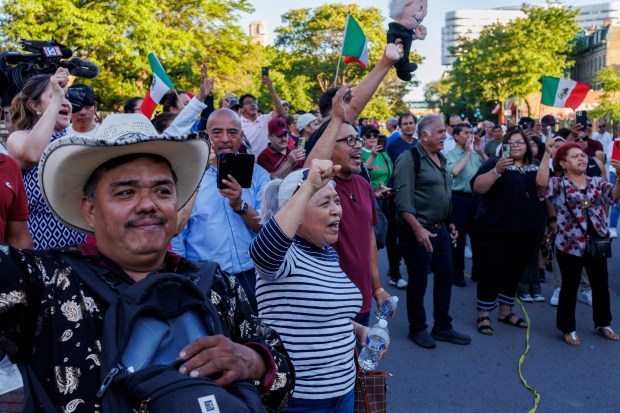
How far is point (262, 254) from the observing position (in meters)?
2.62

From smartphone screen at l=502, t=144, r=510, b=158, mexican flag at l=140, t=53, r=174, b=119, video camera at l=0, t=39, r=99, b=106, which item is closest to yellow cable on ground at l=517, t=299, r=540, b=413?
smartphone screen at l=502, t=144, r=510, b=158

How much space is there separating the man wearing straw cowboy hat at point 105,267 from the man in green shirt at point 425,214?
12.9 ft

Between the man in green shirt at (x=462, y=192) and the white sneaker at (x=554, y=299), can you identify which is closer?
the white sneaker at (x=554, y=299)

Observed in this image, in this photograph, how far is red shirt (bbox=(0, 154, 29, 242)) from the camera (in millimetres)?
2939

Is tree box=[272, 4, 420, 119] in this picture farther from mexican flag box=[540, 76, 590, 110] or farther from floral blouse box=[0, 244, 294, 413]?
floral blouse box=[0, 244, 294, 413]

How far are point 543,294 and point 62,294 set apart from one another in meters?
7.36

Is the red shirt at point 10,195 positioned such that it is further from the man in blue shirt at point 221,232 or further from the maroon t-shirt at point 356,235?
the maroon t-shirt at point 356,235

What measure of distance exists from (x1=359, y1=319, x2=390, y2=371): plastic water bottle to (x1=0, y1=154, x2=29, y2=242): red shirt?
1.90 metres

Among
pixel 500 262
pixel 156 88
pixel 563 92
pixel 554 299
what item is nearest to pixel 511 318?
pixel 500 262

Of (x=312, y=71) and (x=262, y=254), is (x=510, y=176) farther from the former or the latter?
(x=312, y=71)

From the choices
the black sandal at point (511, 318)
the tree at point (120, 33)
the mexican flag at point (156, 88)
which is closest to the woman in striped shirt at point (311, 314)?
the black sandal at point (511, 318)

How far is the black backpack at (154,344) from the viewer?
132cm

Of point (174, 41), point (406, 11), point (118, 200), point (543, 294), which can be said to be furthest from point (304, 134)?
point (174, 41)

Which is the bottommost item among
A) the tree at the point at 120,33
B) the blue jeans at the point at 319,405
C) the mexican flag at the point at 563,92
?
the blue jeans at the point at 319,405
